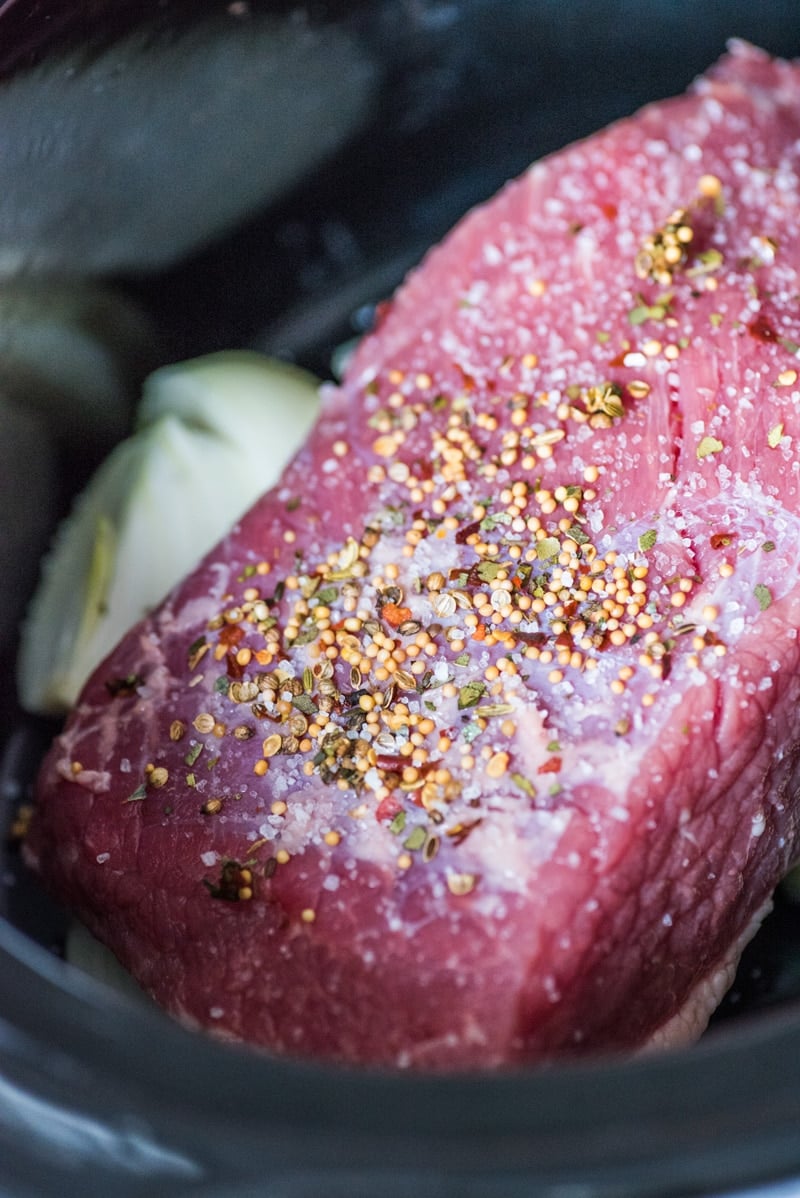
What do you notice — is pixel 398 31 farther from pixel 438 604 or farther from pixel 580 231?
pixel 438 604

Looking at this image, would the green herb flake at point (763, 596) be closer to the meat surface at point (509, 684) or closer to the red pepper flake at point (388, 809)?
the meat surface at point (509, 684)

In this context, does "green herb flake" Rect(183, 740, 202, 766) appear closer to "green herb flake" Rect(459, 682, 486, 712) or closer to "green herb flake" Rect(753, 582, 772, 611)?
"green herb flake" Rect(459, 682, 486, 712)

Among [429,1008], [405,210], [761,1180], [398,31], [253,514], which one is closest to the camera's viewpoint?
[761,1180]

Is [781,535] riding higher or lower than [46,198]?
lower

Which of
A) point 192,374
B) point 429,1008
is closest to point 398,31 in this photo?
point 192,374

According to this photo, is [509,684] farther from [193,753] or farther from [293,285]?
[293,285]

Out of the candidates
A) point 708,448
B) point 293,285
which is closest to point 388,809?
point 708,448

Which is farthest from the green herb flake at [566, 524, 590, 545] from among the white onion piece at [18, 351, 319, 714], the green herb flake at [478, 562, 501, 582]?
the white onion piece at [18, 351, 319, 714]

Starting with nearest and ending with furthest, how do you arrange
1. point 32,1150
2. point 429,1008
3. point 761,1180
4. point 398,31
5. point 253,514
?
point 761,1180 → point 32,1150 → point 429,1008 → point 253,514 → point 398,31

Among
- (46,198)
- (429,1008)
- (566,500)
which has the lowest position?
(429,1008)
